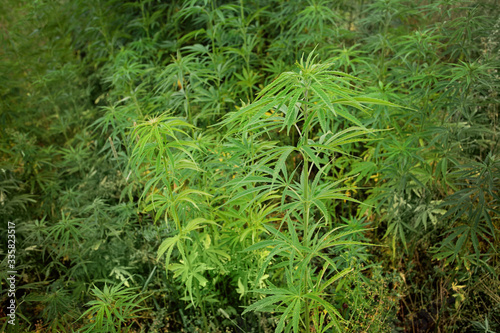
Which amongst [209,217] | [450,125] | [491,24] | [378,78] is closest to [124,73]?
[209,217]

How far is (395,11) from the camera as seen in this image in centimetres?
255

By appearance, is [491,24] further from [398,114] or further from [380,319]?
[380,319]

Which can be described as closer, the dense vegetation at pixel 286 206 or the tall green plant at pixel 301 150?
the tall green plant at pixel 301 150

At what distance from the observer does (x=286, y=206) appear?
4.46ft

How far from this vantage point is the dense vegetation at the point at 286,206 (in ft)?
5.09

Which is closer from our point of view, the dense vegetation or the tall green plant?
the tall green plant

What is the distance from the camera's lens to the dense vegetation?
1.55 meters

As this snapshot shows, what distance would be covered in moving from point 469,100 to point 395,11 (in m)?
0.85

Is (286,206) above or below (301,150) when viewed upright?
below

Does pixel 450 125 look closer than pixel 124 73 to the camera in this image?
Yes

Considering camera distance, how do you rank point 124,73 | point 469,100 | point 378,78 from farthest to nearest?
point 124,73, point 378,78, point 469,100

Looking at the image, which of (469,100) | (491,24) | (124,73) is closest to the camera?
(469,100)

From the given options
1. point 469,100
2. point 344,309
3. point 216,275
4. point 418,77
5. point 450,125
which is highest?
point 418,77

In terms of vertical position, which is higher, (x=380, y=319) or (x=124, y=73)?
(x=124, y=73)
